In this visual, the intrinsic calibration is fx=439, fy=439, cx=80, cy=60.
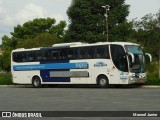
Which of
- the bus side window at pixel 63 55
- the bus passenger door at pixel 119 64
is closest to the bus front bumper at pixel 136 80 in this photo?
the bus passenger door at pixel 119 64

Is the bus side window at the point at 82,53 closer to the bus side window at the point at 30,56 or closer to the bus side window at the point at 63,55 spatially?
the bus side window at the point at 63,55

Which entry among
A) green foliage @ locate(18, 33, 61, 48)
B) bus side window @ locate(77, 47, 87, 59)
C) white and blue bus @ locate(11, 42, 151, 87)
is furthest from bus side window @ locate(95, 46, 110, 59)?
green foliage @ locate(18, 33, 61, 48)

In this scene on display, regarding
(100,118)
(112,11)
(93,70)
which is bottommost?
(100,118)

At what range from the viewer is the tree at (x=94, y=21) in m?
55.5

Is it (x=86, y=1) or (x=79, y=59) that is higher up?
(x=86, y=1)

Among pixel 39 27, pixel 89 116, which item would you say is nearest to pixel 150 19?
pixel 89 116

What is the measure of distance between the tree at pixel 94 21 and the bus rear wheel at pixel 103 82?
2289 centimetres

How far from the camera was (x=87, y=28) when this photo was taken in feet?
185

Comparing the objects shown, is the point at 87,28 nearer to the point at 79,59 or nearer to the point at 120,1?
the point at 120,1

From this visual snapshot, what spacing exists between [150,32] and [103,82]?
7.31m

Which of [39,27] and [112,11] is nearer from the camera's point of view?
[112,11]

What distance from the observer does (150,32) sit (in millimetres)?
35781

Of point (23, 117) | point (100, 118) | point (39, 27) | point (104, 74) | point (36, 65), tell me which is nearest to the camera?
point (23, 117)

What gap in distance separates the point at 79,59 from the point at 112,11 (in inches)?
1046
